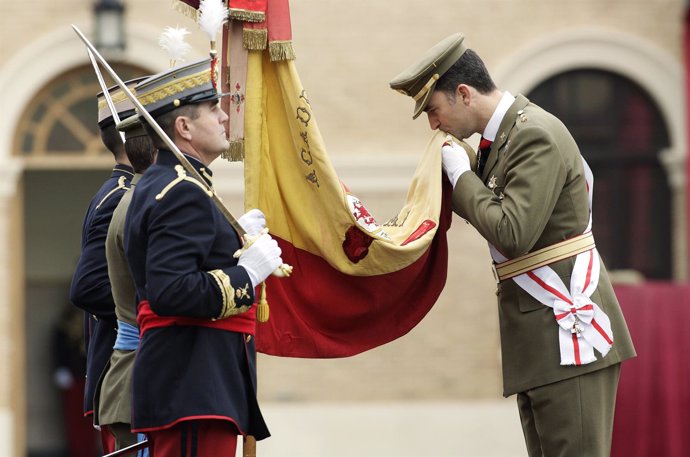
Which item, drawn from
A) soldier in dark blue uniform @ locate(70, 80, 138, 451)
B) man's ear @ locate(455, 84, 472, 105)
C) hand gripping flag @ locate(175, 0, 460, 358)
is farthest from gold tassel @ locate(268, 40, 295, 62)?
man's ear @ locate(455, 84, 472, 105)

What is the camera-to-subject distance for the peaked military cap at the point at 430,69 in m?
4.70

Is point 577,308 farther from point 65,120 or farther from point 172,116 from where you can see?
point 65,120

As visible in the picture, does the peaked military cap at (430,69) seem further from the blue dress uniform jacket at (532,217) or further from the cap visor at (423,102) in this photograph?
the blue dress uniform jacket at (532,217)

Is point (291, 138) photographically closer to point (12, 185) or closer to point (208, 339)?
point (208, 339)

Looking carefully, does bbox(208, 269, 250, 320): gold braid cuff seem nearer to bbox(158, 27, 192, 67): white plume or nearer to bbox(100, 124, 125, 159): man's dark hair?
bbox(158, 27, 192, 67): white plume

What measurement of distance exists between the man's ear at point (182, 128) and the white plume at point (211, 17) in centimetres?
45

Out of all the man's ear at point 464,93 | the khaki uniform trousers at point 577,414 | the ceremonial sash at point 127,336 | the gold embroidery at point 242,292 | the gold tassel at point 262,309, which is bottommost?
the khaki uniform trousers at point 577,414

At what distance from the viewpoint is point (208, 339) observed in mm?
4059

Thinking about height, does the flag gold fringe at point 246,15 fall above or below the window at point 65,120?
below

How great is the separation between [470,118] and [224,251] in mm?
1087

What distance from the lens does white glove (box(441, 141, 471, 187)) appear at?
4695 millimetres

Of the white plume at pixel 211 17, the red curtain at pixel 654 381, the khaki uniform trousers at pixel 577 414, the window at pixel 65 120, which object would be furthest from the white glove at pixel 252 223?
the window at pixel 65 120

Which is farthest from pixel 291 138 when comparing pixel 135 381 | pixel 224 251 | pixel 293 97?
pixel 135 381

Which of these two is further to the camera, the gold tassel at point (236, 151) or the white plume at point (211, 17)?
the gold tassel at point (236, 151)
